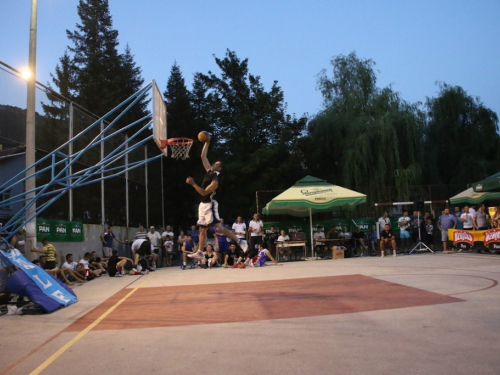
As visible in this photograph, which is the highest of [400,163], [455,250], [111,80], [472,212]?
[111,80]

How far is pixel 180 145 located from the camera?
41.5 feet

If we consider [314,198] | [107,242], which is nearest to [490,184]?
[314,198]

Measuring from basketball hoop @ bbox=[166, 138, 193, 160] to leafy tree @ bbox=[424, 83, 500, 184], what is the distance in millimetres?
21130

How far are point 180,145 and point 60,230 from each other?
650 centimetres

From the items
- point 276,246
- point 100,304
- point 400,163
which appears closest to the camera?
point 100,304

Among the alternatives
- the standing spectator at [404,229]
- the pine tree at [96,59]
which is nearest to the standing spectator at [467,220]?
the standing spectator at [404,229]

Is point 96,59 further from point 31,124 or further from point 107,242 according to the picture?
point 31,124

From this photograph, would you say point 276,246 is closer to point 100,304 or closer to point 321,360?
point 100,304

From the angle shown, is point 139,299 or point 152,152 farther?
point 152,152

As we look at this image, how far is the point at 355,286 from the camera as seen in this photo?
10117mm

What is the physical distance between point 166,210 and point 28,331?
2930cm

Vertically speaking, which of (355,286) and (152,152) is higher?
→ (152,152)

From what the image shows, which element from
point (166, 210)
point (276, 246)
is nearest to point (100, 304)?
point (276, 246)

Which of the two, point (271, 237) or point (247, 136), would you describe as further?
point (247, 136)
